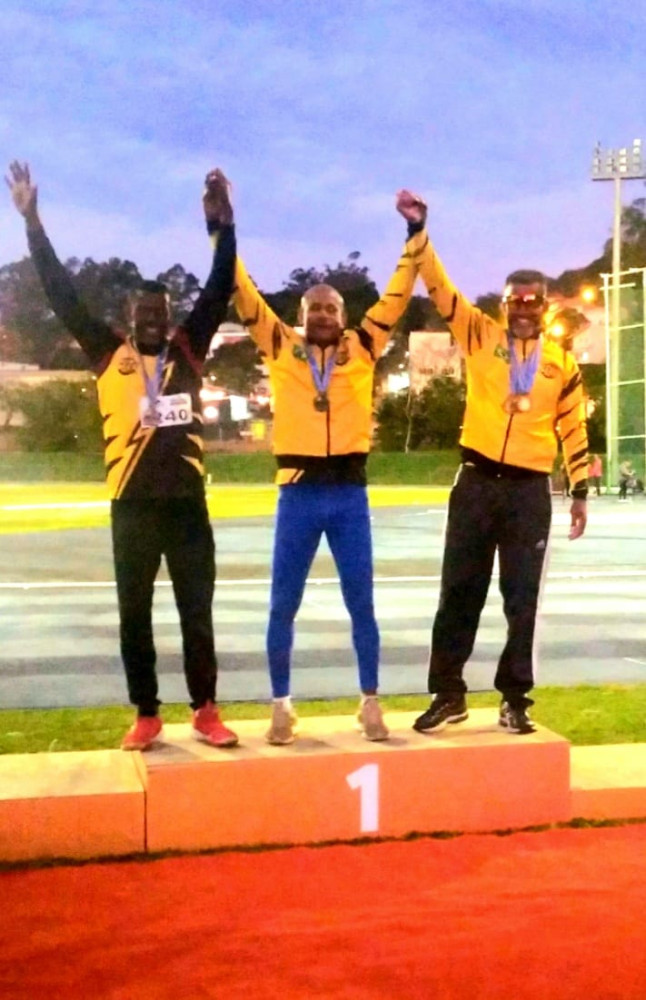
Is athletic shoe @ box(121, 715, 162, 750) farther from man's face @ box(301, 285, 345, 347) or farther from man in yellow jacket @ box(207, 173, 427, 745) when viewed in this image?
man's face @ box(301, 285, 345, 347)

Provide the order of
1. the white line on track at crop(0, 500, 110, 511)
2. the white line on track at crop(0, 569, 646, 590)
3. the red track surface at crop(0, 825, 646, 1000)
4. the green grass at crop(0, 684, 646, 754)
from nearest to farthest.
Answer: the red track surface at crop(0, 825, 646, 1000) → the green grass at crop(0, 684, 646, 754) → the white line on track at crop(0, 569, 646, 590) → the white line on track at crop(0, 500, 110, 511)

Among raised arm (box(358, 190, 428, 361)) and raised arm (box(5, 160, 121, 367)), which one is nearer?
raised arm (box(5, 160, 121, 367))

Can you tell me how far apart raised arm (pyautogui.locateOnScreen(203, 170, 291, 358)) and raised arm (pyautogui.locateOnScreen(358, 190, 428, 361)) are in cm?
33

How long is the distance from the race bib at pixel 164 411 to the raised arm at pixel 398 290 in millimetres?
754

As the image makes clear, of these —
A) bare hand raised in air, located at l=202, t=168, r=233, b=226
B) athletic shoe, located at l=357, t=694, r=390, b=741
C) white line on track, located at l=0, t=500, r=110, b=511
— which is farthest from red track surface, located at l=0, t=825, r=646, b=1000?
white line on track, located at l=0, t=500, r=110, b=511

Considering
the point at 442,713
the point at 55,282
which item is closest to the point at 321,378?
the point at 55,282

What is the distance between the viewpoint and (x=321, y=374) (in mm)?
4496

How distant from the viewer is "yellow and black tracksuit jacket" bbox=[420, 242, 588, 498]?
Answer: 4.71 m

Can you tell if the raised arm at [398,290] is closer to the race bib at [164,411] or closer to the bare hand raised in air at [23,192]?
the race bib at [164,411]

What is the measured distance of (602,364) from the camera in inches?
2048

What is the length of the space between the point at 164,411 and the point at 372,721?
56.4 inches

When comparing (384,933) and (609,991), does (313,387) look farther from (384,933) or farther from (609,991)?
(609,991)

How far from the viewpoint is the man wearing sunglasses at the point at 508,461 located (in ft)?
15.5

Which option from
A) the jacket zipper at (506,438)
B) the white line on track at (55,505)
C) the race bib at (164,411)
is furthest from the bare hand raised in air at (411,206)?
the white line on track at (55,505)
